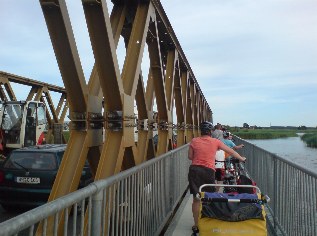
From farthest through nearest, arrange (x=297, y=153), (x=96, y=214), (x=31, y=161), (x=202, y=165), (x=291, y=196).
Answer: (x=297, y=153) → (x=31, y=161) → (x=202, y=165) → (x=291, y=196) → (x=96, y=214)

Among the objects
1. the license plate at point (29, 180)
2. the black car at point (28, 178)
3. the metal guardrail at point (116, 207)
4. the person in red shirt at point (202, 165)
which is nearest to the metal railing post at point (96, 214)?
the metal guardrail at point (116, 207)

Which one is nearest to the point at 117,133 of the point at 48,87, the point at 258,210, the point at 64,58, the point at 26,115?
the point at 64,58

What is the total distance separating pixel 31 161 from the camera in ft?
27.9

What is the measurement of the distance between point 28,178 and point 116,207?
4.71m

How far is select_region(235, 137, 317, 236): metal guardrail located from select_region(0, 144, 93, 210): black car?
428cm

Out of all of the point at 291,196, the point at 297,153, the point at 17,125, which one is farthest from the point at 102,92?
the point at 297,153

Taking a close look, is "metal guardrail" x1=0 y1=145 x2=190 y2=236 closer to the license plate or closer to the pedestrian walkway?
the pedestrian walkway

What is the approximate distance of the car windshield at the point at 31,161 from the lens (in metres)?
8.38

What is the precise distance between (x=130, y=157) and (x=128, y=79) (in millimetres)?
1265

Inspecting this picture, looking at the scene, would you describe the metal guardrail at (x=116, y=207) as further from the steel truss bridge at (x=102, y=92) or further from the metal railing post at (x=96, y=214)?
→ the steel truss bridge at (x=102, y=92)

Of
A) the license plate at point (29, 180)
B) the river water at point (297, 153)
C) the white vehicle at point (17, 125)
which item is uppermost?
the white vehicle at point (17, 125)

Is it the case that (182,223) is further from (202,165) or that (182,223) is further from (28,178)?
(28,178)

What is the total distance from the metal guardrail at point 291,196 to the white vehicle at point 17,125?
529 inches

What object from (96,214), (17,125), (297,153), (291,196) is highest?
(17,125)
